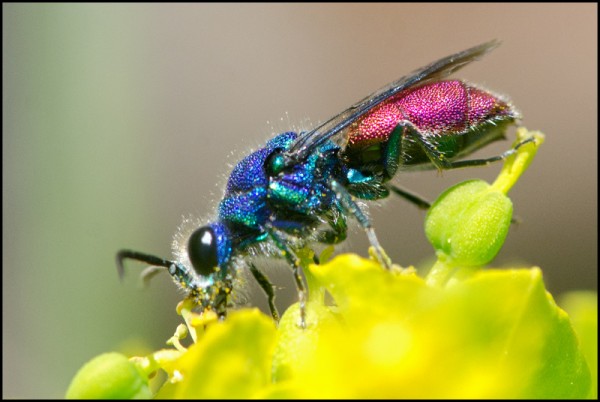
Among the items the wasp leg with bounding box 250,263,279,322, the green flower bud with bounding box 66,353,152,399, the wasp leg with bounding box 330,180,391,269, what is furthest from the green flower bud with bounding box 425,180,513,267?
the green flower bud with bounding box 66,353,152,399

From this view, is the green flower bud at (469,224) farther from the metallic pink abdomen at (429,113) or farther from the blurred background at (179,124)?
the blurred background at (179,124)

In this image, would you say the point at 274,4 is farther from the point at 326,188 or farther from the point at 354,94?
the point at 326,188

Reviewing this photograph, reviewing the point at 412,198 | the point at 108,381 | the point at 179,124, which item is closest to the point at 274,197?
the point at 412,198

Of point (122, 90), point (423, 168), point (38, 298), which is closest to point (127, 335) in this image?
point (38, 298)

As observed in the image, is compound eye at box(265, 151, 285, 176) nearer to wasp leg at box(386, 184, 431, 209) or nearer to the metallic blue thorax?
the metallic blue thorax

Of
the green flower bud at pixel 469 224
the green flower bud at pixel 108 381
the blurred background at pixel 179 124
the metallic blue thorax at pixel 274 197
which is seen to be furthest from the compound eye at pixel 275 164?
the blurred background at pixel 179 124
